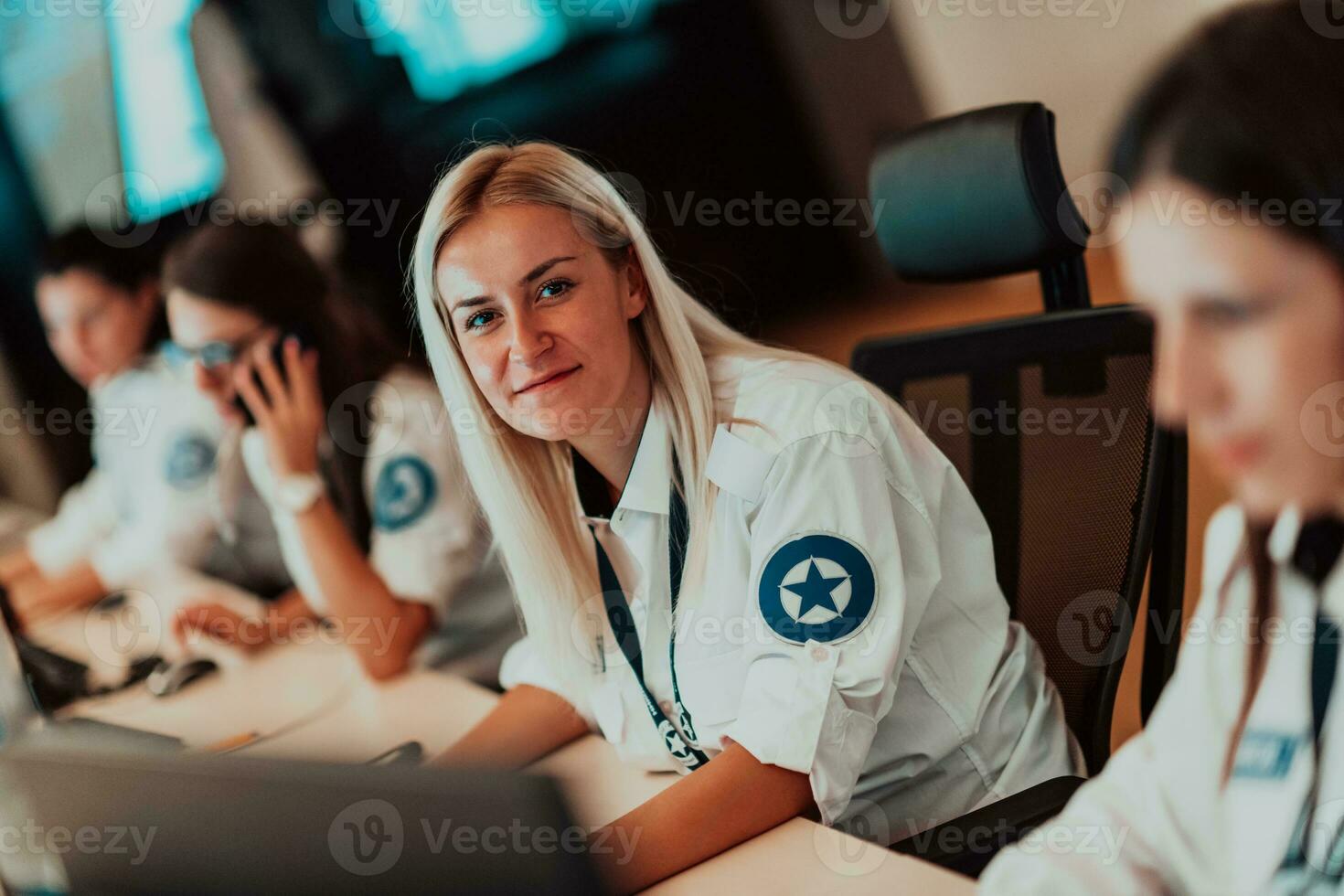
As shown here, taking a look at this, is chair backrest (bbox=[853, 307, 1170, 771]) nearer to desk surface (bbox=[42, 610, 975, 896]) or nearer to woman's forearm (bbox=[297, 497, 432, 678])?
desk surface (bbox=[42, 610, 975, 896])

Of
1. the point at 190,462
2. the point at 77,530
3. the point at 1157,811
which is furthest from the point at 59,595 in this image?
the point at 1157,811

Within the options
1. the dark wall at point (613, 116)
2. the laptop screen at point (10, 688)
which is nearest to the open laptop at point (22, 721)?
the laptop screen at point (10, 688)

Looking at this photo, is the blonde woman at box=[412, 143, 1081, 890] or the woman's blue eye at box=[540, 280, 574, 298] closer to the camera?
the blonde woman at box=[412, 143, 1081, 890]

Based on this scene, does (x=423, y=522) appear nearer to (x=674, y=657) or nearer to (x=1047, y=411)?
(x=674, y=657)

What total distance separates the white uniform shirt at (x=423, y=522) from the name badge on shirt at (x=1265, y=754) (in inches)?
61.1

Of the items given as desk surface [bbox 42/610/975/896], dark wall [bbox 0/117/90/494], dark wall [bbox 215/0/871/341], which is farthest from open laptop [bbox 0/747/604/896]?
dark wall [bbox 0/117/90/494]

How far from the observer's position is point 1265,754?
2.43ft

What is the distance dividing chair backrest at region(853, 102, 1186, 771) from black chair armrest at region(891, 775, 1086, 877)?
210mm

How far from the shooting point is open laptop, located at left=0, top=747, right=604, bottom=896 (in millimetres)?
628

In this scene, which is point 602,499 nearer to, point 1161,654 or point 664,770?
point 664,770

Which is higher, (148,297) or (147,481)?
(148,297)

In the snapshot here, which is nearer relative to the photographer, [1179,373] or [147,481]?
[1179,373]

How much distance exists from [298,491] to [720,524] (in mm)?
1179

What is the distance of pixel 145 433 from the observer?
10.1ft
